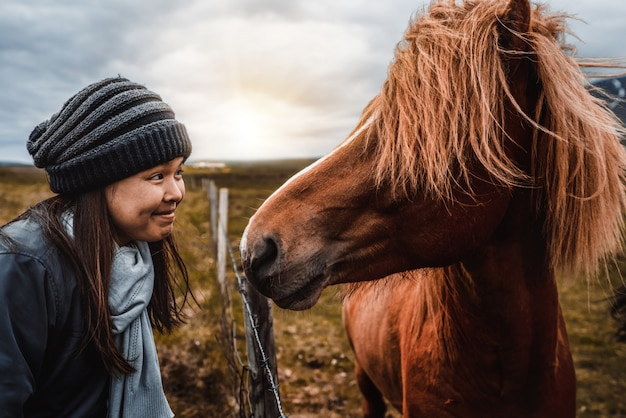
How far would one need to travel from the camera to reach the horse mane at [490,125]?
1505mm

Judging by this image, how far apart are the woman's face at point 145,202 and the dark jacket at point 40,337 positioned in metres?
0.27

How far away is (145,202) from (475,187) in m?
1.27

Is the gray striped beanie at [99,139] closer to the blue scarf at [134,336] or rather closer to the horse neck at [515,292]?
the blue scarf at [134,336]

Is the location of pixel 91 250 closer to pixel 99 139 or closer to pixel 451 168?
pixel 99 139

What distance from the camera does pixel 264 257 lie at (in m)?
1.57

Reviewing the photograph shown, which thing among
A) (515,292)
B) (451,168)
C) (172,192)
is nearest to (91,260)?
(172,192)

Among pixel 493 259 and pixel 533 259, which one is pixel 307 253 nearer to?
pixel 493 259

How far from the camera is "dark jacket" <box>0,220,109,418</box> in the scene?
4.05 feet

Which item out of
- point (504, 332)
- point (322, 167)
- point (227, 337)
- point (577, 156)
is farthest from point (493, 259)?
point (227, 337)

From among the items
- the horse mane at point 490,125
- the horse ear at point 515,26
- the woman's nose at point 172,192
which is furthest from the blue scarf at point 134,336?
the horse ear at point 515,26

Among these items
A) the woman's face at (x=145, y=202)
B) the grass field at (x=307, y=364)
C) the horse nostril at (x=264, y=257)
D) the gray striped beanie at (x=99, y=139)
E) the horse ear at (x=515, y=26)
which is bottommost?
the grass field at (x=307, y=364)

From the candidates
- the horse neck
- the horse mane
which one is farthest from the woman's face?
the horse neck

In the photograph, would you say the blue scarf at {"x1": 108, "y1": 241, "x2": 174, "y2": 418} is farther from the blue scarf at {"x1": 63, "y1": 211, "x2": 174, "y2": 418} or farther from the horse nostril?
the horse nostril

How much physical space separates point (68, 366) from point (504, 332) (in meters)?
1.70
